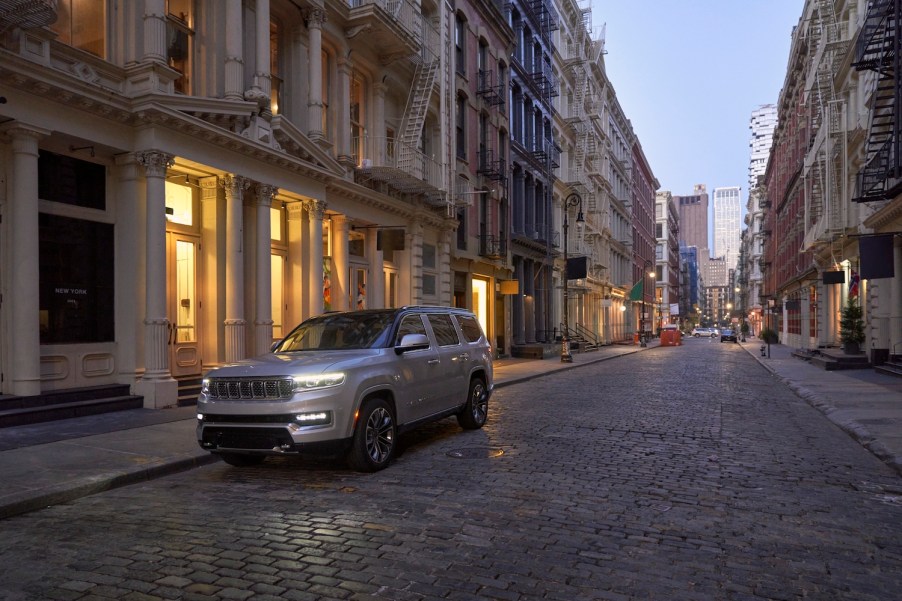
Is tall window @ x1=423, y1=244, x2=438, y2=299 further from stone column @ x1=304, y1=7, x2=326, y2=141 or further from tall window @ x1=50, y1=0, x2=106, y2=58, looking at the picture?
tall window @ x1=50, y1=0, x2=106, y2=58

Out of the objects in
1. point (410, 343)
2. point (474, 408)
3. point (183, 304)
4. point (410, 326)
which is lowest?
point (474, 408)

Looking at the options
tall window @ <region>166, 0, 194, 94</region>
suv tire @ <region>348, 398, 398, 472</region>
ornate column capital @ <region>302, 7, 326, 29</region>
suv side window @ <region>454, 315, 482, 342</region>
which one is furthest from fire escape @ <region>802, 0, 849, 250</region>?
suv tire @ <region>348, 398, 398, 472</region>

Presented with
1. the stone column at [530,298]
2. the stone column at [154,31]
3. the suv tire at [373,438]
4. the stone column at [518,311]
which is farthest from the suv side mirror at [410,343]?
the stone column at [530,298]

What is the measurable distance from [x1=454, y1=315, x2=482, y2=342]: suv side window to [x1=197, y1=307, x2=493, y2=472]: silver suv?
109 centimetres

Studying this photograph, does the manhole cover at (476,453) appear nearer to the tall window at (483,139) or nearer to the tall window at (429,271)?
the tall window at (429,271)

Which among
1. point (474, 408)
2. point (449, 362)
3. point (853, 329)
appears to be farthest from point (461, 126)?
point (449, 362)

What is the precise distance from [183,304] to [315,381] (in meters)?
8.29

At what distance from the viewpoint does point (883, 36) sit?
60.4 ft

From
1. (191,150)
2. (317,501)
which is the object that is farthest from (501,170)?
(317,501)

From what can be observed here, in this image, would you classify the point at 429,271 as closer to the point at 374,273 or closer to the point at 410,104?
the point at 374,273

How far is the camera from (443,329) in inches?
384

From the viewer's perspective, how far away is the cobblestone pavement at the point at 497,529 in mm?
4234

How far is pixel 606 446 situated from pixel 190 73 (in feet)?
37.5

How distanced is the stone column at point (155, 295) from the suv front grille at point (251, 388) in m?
5.41
